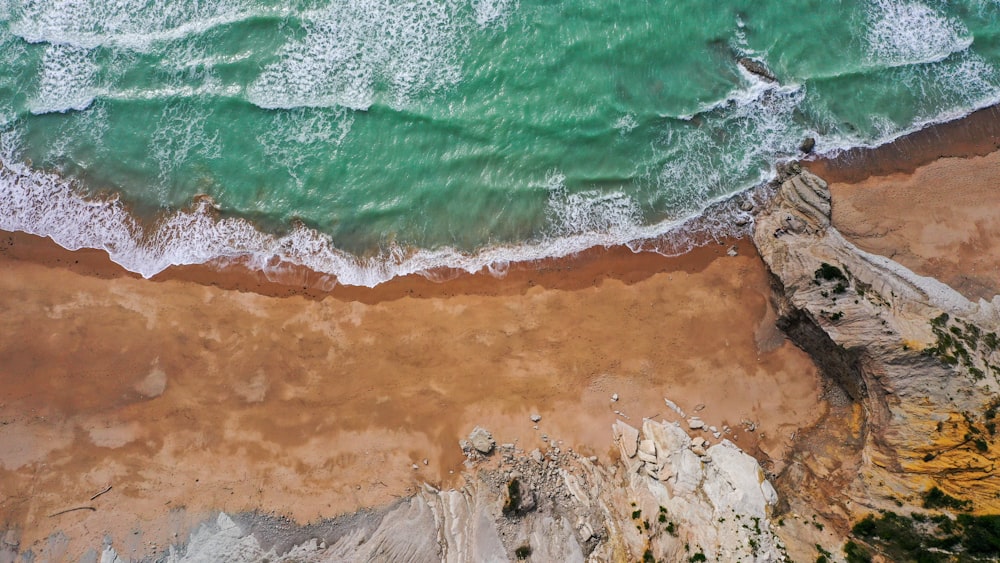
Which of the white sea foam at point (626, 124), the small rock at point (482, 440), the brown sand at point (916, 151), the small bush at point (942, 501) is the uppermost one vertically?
the white sea foam at point (626, 124)

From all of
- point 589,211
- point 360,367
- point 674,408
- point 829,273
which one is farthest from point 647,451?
point 360,367

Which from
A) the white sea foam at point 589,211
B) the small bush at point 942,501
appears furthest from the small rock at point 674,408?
the small bush at point 942,501

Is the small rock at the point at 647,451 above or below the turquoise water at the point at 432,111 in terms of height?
below

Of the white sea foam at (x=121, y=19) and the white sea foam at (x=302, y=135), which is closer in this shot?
the white sea foam at (x=302, y=135)

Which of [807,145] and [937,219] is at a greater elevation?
[807,145]

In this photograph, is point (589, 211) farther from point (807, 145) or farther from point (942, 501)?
point (942, 501)

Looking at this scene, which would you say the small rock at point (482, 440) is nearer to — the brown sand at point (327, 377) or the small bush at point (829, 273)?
the brown sand at point (327, 377)

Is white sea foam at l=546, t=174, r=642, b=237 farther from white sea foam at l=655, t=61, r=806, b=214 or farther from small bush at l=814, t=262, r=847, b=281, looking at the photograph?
small bush at l=814, t=262, r=847, b=281

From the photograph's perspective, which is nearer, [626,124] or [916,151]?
[916,151]
